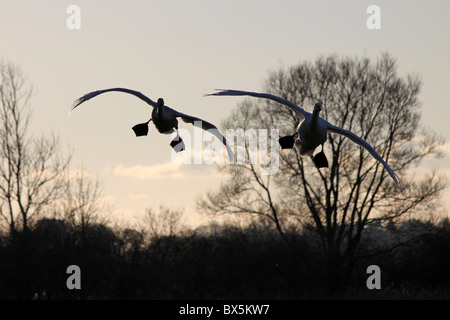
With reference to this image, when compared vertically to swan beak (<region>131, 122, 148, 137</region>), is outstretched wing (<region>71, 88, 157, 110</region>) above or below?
above

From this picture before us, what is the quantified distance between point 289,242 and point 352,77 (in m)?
9.68

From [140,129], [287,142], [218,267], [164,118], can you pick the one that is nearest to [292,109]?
[287,142]

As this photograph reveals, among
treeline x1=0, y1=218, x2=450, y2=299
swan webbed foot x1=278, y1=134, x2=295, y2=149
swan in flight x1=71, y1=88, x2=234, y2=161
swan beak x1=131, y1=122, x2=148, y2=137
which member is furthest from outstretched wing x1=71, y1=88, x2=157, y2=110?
treeline x1=0, y1=218, x2=450, y2=299

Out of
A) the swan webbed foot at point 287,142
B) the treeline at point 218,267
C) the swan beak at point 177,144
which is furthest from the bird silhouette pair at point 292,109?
the treeline at point 218,267

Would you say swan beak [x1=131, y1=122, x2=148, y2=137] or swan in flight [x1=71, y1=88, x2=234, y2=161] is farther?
swan beak [x1=131, y1=122, x2=148, y2=137]

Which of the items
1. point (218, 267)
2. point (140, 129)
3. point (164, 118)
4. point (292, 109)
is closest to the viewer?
point (164, 118)

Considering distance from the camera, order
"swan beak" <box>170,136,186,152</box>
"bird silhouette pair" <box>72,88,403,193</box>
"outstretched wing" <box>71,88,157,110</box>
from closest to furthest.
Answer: "bird silhouette pair" <box>72,88,403,193</box>
"outstretched wing" <box>71,88,157,110</box>
"swan beak" <box>170,136,186,152</box>

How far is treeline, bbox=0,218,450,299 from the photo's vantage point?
36281 millimetres

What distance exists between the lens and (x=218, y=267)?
4025 centimetres

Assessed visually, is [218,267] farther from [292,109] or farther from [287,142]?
[292,109]

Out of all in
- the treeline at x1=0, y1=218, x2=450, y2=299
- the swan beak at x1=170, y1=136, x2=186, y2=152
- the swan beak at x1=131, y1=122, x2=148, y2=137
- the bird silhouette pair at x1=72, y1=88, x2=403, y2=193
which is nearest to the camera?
the bird silhouette pair at x1=72, y1=88, x2=403, y2=193

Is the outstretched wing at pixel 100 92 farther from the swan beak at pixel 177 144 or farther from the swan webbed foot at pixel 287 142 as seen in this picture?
the swan webbed foot at pixel 287 142

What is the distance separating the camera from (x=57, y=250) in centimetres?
3703

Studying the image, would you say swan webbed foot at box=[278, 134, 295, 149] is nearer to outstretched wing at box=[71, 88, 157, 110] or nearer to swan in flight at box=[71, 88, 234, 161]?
swan in flight at box=[71, 88, 234, 161]
